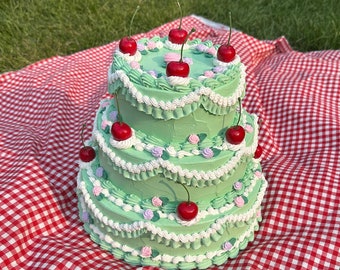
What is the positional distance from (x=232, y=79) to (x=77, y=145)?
1285 mm

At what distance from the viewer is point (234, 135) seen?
2043 mm

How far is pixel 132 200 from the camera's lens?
212 cm

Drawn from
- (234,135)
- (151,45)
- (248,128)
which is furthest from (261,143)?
(151,45)

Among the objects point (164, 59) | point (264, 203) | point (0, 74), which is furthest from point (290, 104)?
point (0, 74)

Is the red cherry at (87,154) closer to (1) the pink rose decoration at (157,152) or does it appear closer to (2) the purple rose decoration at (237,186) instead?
(1) the pink rose decoration at (157,152)

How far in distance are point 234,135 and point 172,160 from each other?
0.28 m

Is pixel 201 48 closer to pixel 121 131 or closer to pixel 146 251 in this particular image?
pixel 121 131

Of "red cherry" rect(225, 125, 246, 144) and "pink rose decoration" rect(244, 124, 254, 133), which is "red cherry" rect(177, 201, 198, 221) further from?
"pink rose decoration" rect(244, 124, 254, 133)

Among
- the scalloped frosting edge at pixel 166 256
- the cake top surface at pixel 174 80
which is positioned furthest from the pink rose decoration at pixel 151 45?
the scalloped frosting edge at pixel 166 256

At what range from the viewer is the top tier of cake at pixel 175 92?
75.3 inches

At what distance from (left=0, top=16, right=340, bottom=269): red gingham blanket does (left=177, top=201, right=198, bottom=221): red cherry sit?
432mm

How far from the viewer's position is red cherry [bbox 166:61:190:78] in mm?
1878

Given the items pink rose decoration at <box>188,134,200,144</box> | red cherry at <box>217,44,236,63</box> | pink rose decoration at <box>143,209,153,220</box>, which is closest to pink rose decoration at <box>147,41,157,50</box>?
red cherry at <box>217,44,236,63</box>

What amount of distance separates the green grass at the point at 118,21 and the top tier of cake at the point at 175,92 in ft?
7.02
